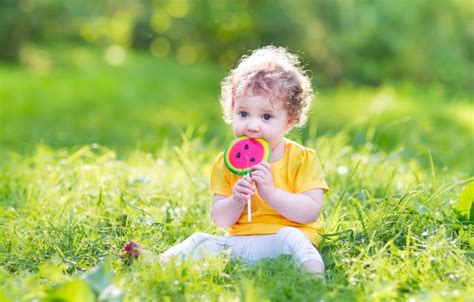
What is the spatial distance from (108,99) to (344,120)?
2866mm

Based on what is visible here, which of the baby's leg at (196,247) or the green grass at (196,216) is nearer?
the green grass at (196,216)

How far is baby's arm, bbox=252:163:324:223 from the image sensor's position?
3.14 metres

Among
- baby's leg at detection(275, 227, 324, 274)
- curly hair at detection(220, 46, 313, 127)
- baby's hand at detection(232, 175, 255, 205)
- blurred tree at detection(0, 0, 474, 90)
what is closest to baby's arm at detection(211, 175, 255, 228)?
baby's hand at detection(232, 175, 255, 205)

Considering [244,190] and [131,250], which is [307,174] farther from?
[131,250]

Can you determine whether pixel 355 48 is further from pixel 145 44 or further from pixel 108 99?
pixel 145 44

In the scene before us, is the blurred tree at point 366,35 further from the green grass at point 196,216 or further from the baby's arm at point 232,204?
the baby's arm at point 232,204

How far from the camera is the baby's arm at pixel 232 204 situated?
10.2 ft

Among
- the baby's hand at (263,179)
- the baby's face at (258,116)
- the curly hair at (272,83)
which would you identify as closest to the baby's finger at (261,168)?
the baby's hand at (263,179)

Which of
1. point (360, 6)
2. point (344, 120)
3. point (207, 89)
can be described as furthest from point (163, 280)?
point (360, 6)

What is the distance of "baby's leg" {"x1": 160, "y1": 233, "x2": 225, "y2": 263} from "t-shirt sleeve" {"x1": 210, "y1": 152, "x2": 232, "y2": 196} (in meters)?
0.19

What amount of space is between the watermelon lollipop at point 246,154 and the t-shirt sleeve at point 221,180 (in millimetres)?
132

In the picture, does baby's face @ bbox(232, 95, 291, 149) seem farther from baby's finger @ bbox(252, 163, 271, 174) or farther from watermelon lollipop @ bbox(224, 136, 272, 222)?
baby's finger @ bbox(252, 163, 271, 174)

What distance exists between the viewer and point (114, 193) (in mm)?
4023

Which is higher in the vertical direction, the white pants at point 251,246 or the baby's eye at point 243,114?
the baby's eye at point 243,114
